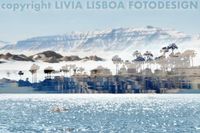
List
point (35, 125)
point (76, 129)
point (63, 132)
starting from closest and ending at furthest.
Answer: point (63, 132), point (76, 129), point (35, 125)

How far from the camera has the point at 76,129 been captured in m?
136

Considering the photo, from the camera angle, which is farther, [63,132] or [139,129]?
[139,129]

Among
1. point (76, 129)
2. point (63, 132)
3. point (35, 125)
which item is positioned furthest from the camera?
point (35, 125)

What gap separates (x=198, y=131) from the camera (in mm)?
128875

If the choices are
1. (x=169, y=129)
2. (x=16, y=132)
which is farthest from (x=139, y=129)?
(x=16, y=132)

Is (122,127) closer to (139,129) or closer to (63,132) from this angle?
(139,129)

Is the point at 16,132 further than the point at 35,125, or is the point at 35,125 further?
the point at 35,125

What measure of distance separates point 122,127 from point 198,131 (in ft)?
66.7

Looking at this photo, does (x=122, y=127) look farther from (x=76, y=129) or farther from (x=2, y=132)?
(x=2, y=132)

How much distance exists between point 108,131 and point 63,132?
9974 mm

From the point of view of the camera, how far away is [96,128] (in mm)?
139000

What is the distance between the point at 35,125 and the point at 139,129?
27008 millimetres

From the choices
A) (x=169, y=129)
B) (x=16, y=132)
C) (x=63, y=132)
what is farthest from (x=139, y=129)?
(x=16, y=132)

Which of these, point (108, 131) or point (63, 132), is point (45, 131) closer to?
point (63, 132)
